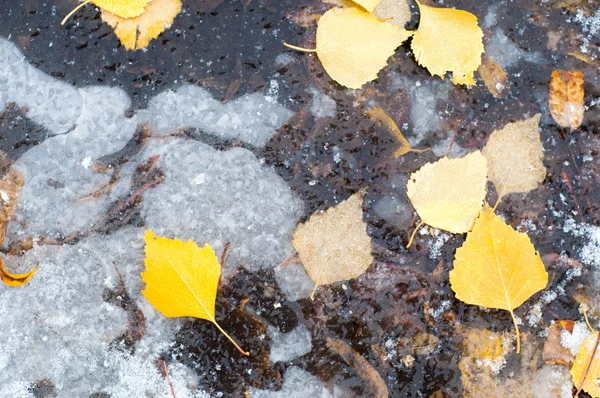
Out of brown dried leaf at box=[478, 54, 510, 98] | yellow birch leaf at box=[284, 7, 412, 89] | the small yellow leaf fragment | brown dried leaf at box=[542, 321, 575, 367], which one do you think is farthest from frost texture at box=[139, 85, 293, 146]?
brown dried leaf at box=[542, 321, 575, 367]

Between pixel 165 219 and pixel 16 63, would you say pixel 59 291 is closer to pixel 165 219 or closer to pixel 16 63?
pixel 165 219

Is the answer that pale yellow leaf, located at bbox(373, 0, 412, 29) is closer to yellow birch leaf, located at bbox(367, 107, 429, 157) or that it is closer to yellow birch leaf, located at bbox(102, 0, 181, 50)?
yellow birch leaf, located at bbox(367, 107, 429, 157)

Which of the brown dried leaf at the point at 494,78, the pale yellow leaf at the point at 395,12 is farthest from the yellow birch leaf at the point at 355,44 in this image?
the brown dried leaf at the point at 494,78

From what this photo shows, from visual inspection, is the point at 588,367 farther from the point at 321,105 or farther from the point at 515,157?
the point at 321,105

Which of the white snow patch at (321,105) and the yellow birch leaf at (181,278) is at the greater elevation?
the white snow patch at (321,105)

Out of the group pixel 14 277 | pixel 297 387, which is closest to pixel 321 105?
pixel 297 387

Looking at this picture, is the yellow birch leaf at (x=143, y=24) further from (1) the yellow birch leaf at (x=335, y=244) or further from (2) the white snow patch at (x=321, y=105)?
(1) the yellow birch leaf at (x=335, y=244)

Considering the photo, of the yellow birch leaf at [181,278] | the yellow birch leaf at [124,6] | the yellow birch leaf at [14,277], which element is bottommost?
the yellow birch leaf at [14,277]
